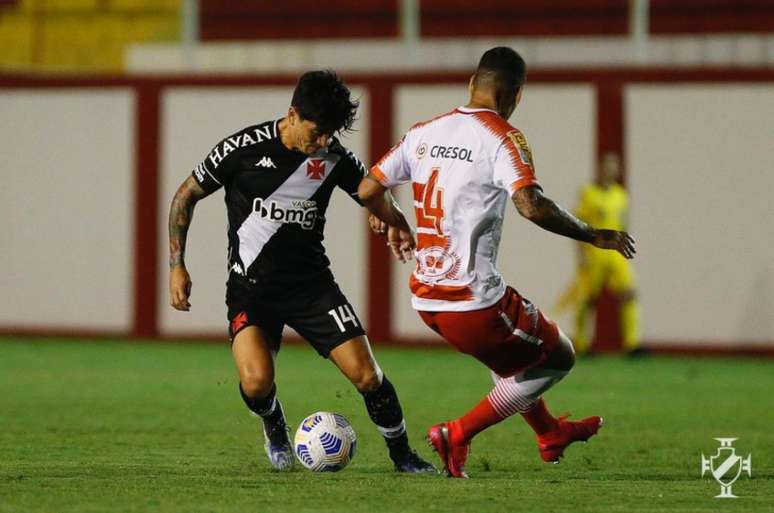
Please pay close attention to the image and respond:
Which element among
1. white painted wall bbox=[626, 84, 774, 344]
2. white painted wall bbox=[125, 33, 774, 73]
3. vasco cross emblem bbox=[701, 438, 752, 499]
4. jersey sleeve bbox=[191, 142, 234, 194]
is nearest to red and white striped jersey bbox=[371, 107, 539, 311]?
jersey sleeve bbox=[191, 142, 234, 194]

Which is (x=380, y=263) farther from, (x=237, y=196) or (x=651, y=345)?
(x=237, y=196)

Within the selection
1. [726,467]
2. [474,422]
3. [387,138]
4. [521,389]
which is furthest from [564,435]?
[387,138]

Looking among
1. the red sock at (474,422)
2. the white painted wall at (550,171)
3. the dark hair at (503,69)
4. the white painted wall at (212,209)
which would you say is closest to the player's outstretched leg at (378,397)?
the red sock at (474,422)

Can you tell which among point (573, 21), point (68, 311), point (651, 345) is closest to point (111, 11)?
point (68, 311)

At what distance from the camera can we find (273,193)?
26.2ft

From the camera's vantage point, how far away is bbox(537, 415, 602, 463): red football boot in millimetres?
8031

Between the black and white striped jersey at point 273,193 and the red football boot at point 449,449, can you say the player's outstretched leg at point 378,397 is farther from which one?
the black and white striped jersey at point 273,193

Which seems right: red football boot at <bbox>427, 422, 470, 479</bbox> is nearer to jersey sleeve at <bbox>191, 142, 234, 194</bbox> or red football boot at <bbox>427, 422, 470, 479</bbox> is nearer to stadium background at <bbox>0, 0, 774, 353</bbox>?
jersey sleeve at <bbox>191, 142, 234, 194</bbox>

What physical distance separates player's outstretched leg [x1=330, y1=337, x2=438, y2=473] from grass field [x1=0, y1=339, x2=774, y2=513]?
0.13 meters

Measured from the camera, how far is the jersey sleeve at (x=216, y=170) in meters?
8.02

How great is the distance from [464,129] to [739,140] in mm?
9747

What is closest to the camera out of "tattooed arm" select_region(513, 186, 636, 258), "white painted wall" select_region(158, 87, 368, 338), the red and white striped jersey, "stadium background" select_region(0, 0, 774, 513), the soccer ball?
"tattooed arm" select_region(513, 186, 636, 258)

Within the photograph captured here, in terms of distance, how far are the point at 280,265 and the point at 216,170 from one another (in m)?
0.58

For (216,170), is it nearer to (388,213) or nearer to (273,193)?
(273,193)
